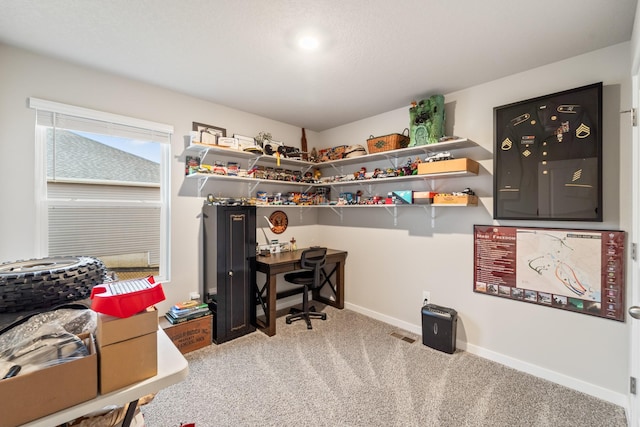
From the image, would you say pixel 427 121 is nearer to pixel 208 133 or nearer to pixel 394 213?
pixel 394 213

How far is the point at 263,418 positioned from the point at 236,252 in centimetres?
152

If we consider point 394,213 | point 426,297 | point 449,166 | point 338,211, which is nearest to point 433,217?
point 394,213

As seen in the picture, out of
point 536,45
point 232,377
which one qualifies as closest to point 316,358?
point 232,377

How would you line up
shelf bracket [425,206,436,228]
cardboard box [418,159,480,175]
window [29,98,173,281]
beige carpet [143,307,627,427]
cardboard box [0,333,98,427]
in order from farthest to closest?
shelf bracket [425,206,436,228] < cardboard box [418,159,480,175] < window [29,98,173,281] < beige carpet [143,307,627,427] < cardboard box [0,333,98,427]

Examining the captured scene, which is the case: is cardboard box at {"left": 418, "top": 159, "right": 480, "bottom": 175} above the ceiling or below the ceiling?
below

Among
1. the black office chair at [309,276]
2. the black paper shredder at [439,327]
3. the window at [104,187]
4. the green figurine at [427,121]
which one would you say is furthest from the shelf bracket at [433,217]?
the window at [104,187]

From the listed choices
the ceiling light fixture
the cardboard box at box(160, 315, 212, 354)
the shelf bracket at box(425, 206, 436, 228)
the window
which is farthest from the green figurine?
the cardboard box at box(160, 315, 212, 354)

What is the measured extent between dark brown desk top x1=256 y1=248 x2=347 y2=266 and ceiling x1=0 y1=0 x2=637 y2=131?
1.81 meters

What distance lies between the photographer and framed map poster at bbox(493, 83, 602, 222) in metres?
2.03

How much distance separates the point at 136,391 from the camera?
0.74 meters

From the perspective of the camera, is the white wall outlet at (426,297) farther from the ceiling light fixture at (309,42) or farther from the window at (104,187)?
the window at (104,187)

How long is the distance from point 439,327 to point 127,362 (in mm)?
2626

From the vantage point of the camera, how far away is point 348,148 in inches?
137

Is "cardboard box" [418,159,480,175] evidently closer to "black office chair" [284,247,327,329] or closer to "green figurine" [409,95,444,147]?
"green figurine" [409,95,444,147]
